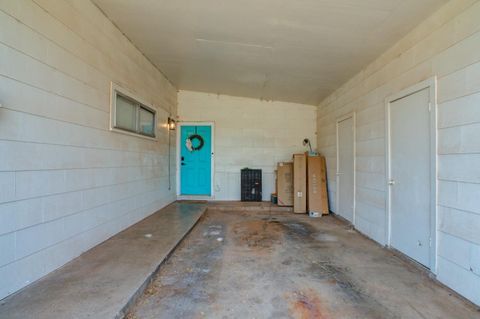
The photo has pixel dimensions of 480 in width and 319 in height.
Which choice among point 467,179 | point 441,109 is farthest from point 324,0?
point 467,179

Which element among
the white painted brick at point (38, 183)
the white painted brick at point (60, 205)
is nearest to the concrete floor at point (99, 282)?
the white painted brick at point (60, 205)

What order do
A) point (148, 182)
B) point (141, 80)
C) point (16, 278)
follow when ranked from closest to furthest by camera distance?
1. point (16, 278)
2. point (141, 80)
3. point (148, 182)

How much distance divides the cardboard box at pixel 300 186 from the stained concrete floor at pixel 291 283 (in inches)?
68.5

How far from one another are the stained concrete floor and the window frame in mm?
1870

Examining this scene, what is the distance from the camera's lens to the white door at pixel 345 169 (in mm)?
4703

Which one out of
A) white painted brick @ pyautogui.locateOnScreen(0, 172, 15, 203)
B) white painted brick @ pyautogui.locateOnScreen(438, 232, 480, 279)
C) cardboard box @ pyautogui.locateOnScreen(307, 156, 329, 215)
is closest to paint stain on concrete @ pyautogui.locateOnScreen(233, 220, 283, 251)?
cardboard box @ pyautogui.locateOnScreen(307, 156, 329, 215)

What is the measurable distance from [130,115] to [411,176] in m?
4.01

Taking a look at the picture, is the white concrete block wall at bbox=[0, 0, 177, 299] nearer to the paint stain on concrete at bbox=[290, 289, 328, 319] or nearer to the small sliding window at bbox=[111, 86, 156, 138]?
the small sliding window at bbox=[111, 86, 156, 138]

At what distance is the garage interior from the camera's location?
2.13 metres

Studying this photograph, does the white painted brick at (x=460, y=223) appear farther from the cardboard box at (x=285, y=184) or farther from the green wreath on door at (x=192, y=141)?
the green wreath on door at (x=192, y=141)

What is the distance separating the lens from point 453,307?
216 centimetres

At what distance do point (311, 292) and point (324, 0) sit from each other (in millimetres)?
2785

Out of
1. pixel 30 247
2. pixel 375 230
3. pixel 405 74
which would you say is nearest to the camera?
pixel 30 247

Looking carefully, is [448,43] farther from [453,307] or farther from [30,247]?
[30,247]
